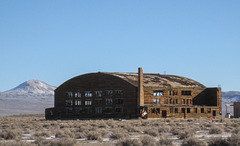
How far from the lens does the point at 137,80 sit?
7950 centimetres

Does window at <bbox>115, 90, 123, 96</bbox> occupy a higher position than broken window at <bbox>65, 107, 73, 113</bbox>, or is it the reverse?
window at <bbox>115, 90, 123, 96</bbox>

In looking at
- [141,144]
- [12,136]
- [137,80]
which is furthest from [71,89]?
[141,144]

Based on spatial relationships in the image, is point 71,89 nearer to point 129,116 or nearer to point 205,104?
point 129,116

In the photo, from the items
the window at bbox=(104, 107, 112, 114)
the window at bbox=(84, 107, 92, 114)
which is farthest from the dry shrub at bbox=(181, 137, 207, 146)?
the window at bbox=(84, 107, 92, 114)

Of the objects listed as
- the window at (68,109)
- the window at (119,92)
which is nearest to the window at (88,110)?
the window at (68,109)

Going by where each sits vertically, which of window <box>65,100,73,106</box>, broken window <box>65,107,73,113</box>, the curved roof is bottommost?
broken window <box>65,107,73,113</box>

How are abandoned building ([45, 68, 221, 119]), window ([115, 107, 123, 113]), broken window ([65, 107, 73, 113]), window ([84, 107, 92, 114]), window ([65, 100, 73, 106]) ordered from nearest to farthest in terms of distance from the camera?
abandoned building ([45, 68, 221, 119])
window ([115, 107, 123, 113])
window ([84, 107, 92, 114])
broken window ([65, 107, 73, 113])
window ([65, 100, 73, 106])

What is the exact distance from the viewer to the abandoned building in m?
74.5

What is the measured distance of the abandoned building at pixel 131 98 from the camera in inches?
2932

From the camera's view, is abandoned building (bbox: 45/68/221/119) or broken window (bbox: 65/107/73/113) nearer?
abandoned building (bbox: 45/68/221/119)

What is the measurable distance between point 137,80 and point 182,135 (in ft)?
165

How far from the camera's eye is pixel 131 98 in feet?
244

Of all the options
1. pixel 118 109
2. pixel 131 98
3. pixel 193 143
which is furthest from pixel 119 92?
pixel 193 143

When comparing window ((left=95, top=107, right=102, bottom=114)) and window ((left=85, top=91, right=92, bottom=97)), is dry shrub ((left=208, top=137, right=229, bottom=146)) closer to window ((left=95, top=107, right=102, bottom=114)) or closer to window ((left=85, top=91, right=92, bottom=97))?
window ((left=95, top=107, right=102, bottom=114))
